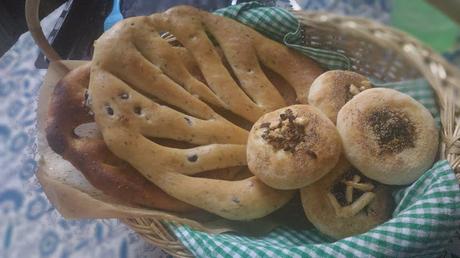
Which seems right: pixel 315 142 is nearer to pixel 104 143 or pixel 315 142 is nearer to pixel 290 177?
pixel 290 177

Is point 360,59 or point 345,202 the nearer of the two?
point 345,202

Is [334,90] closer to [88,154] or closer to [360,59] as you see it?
[360,59]

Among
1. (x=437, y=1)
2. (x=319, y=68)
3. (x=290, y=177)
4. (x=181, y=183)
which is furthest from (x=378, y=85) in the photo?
(x=437, y=1)

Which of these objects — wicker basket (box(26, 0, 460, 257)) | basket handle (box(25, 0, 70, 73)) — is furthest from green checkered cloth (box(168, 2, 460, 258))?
basket handle (box(25, 0, 70, 73))

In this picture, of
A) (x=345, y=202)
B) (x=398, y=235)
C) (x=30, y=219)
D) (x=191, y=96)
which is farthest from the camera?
(x=30, y=219)

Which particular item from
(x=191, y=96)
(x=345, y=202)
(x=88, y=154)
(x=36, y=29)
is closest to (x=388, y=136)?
(x=345, y=202)
